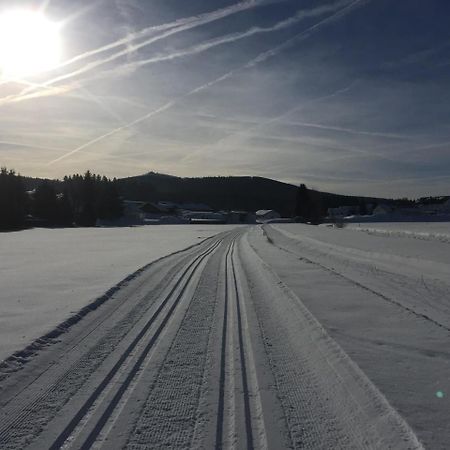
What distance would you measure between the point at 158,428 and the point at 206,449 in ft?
1.93

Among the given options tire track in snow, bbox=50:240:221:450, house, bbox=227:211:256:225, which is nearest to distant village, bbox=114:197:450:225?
house, bbox=227:211:256:225

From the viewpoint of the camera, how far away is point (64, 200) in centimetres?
8012

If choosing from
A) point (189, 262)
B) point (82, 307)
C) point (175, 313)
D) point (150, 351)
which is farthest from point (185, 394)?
point (189, 262)

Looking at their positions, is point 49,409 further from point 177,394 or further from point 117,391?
point 177,394

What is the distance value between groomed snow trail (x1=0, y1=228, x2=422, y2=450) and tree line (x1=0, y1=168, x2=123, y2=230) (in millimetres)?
66964

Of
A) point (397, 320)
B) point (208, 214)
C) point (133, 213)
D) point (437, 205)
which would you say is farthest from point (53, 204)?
point (437, 205)

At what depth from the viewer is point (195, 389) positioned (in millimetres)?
4734

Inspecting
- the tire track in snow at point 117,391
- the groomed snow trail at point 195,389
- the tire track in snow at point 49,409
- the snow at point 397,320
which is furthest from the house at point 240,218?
the tire track in snow at point 49,409

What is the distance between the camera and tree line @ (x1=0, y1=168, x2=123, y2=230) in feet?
221

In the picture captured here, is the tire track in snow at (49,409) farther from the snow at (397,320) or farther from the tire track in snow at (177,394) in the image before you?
the snow at (397,320)

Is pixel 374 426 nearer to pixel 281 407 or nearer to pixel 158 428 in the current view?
pixel 281 407

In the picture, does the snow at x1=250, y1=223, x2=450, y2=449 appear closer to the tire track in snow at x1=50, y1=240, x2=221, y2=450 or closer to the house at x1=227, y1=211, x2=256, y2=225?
the tire track in snow at x1=50, y1=240, x2=221, y2=450

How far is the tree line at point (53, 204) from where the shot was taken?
221 feet

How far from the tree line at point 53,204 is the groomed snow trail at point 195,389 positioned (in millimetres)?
66964
